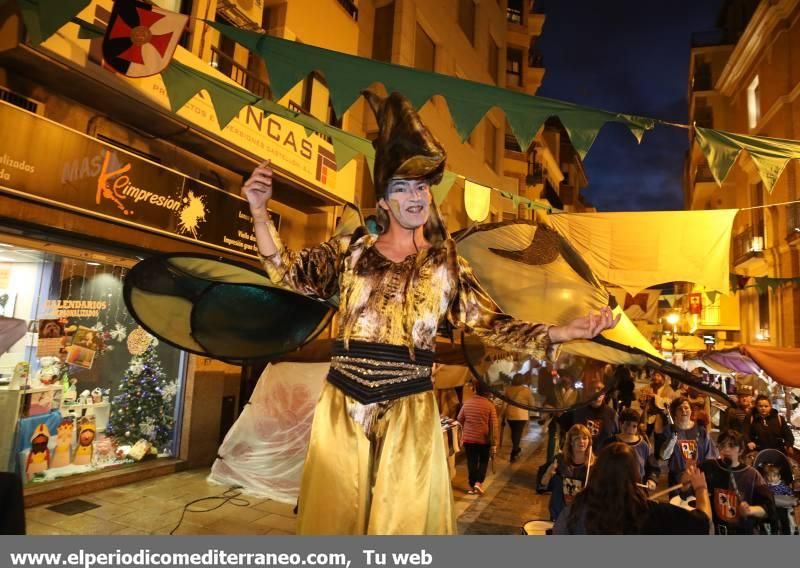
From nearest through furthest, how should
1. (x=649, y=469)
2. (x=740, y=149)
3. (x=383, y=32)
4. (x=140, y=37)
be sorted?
1. (x=140, y=37)
2. (x=740, y=149)
3. (x=649, y=469)
4. (x=383, y=32)

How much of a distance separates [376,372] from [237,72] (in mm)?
8957

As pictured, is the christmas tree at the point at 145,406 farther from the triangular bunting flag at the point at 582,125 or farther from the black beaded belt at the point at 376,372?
the triangular bunting flag at the point at 582,125

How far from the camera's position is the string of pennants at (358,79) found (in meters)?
3.07

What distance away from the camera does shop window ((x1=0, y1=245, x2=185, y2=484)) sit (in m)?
6.39

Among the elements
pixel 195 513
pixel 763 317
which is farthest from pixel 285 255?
pixel 763 317

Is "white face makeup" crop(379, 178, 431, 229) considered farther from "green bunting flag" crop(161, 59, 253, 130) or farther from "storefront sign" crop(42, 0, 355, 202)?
"storefront sign" crop(42, 0, 355, 202)

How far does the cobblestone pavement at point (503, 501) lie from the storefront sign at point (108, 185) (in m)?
5.65

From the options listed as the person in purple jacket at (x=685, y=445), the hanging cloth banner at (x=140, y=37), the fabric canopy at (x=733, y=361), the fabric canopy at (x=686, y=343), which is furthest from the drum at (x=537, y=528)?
the fabric canopy at (x=686, y=343)

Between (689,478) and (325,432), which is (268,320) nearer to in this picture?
(325,432)

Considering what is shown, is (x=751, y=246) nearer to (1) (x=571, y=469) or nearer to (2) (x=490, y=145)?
(2) (x=490, y=145)

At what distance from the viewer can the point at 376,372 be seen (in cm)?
199

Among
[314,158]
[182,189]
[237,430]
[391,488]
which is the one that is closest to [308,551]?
[391,488]

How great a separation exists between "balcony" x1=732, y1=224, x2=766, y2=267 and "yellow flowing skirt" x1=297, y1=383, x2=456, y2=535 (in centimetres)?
2300

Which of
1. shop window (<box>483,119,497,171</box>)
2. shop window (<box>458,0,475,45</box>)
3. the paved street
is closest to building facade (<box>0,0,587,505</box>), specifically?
the paved street
